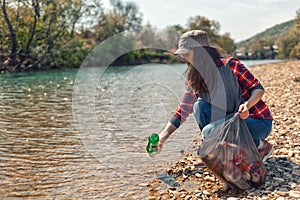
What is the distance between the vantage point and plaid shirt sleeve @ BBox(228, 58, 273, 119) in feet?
11.1

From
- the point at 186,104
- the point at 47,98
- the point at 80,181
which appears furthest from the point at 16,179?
the point at 47,98

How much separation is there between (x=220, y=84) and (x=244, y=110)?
37 cm

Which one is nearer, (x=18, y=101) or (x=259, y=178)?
(x=259, y=178)

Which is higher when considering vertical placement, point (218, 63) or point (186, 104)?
point (218, 63)

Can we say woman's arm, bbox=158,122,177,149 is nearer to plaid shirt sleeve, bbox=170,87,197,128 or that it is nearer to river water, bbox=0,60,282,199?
plaid shirt sleeve, bbox=170,87,197,128

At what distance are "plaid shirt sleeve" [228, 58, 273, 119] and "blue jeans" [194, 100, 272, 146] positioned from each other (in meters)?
0.08

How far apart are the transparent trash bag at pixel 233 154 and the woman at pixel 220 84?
124 millimetres

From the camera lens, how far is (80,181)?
13.6 ft

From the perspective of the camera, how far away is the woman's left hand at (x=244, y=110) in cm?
322

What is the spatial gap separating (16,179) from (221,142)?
2612mm

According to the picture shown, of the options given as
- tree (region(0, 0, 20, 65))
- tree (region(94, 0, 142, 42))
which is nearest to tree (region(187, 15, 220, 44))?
tree (region(94, 0, 142, 42))

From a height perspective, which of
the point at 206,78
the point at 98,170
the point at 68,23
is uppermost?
the point at 68,23

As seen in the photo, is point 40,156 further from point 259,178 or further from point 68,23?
point 68,23

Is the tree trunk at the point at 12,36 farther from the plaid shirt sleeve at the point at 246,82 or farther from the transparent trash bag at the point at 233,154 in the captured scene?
the transparent trash bag at the point at 233,154
